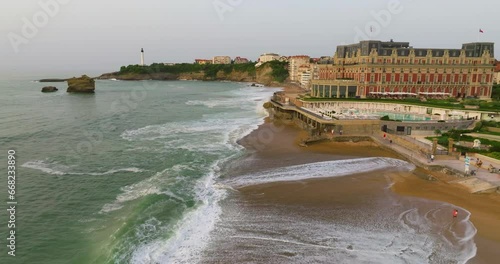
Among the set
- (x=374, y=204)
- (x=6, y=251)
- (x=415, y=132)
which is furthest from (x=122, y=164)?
(x=415, y=132)

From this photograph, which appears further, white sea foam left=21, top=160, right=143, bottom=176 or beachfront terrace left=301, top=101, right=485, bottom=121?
beachfront terrace left=301, top=101, right=485, bottom=121

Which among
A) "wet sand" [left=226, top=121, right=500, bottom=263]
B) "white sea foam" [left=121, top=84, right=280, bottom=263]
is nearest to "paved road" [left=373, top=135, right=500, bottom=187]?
"wet sand" [left=226, top=121, right=500, bottom=263]

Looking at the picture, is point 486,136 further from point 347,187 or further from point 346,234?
point 346,234

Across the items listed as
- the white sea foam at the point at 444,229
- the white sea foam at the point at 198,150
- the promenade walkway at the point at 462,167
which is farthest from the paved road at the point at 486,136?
the white sea foam at the point at 198,150

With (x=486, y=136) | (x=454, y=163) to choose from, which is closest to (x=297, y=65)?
(x=486, y=136)

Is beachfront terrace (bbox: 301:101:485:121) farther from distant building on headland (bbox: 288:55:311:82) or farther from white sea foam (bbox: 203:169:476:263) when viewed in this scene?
distant building on headland (bbox: 288:55:311:82)

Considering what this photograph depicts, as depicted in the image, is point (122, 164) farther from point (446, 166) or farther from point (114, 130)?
point (446, 166)
